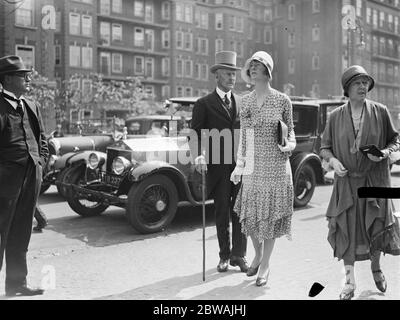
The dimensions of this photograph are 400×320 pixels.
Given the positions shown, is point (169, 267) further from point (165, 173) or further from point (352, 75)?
point (352, 75)

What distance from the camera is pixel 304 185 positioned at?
8734 mm

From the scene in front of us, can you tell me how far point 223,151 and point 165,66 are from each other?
40920mm

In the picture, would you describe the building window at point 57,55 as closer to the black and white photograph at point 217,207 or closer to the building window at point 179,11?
the building window at point 179,11

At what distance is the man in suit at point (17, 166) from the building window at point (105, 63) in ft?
119

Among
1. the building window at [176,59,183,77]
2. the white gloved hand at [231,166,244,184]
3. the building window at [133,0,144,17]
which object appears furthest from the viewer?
the building window at [176,59,183,77]

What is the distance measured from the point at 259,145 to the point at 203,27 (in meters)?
38.6

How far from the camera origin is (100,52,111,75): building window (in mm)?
39219

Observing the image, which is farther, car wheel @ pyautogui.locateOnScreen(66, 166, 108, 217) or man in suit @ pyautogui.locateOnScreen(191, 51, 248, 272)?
car wheel @ pyautogui.locateOnScreen(66, 166, 108, 217)

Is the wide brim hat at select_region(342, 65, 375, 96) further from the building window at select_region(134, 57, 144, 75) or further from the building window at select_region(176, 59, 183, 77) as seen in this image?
the building window at select_region(176, 59, 183, 77)

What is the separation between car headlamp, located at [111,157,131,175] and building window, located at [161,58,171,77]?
38.3 metres

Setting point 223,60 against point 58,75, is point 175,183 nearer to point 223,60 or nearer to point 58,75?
point 223,60

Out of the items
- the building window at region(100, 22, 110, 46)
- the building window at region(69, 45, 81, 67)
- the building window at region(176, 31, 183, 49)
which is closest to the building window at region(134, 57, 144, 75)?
the building window at region(176, 31, 183, 49)

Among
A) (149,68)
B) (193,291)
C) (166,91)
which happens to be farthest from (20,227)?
(166,91)

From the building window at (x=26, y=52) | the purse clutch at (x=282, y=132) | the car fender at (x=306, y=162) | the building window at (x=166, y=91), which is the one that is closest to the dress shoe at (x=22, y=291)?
the purse clutch at (x=282, y=132)
